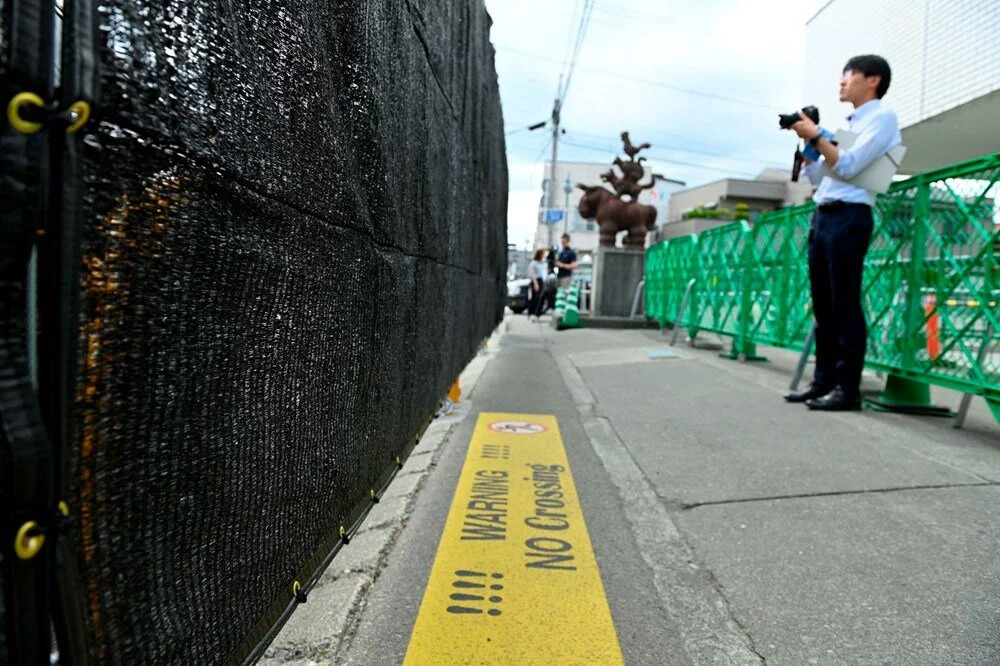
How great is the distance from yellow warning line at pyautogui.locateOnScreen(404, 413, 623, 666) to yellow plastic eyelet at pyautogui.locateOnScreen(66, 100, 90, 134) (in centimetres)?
168

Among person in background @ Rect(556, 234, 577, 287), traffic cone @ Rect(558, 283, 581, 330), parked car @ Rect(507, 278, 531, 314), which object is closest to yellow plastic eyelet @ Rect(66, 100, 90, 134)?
traffic cone @ Rect(558, 283, 581, 330)

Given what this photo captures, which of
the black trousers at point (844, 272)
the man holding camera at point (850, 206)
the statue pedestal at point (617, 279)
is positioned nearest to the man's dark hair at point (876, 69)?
the man holding camera at point (850, 206)

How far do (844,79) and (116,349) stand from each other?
492 centimetres

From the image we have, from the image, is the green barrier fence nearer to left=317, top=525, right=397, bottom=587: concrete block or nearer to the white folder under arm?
the white folder under arm

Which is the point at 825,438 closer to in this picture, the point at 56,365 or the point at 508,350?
the point at 56,365

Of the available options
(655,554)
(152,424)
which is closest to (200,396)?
(152,424)

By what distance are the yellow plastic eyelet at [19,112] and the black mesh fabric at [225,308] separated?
51 mm

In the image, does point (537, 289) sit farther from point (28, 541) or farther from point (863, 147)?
point (28, 541)

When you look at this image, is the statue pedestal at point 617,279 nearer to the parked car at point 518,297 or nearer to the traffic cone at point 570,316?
the traffic cone at point 570,316

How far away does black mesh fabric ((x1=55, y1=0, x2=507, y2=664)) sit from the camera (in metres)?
0.76

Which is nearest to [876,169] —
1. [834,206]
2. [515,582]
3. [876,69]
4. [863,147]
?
[863,147]

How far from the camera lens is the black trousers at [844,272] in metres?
4.42

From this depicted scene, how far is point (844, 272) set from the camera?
445 centimetres

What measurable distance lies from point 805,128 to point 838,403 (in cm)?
185
